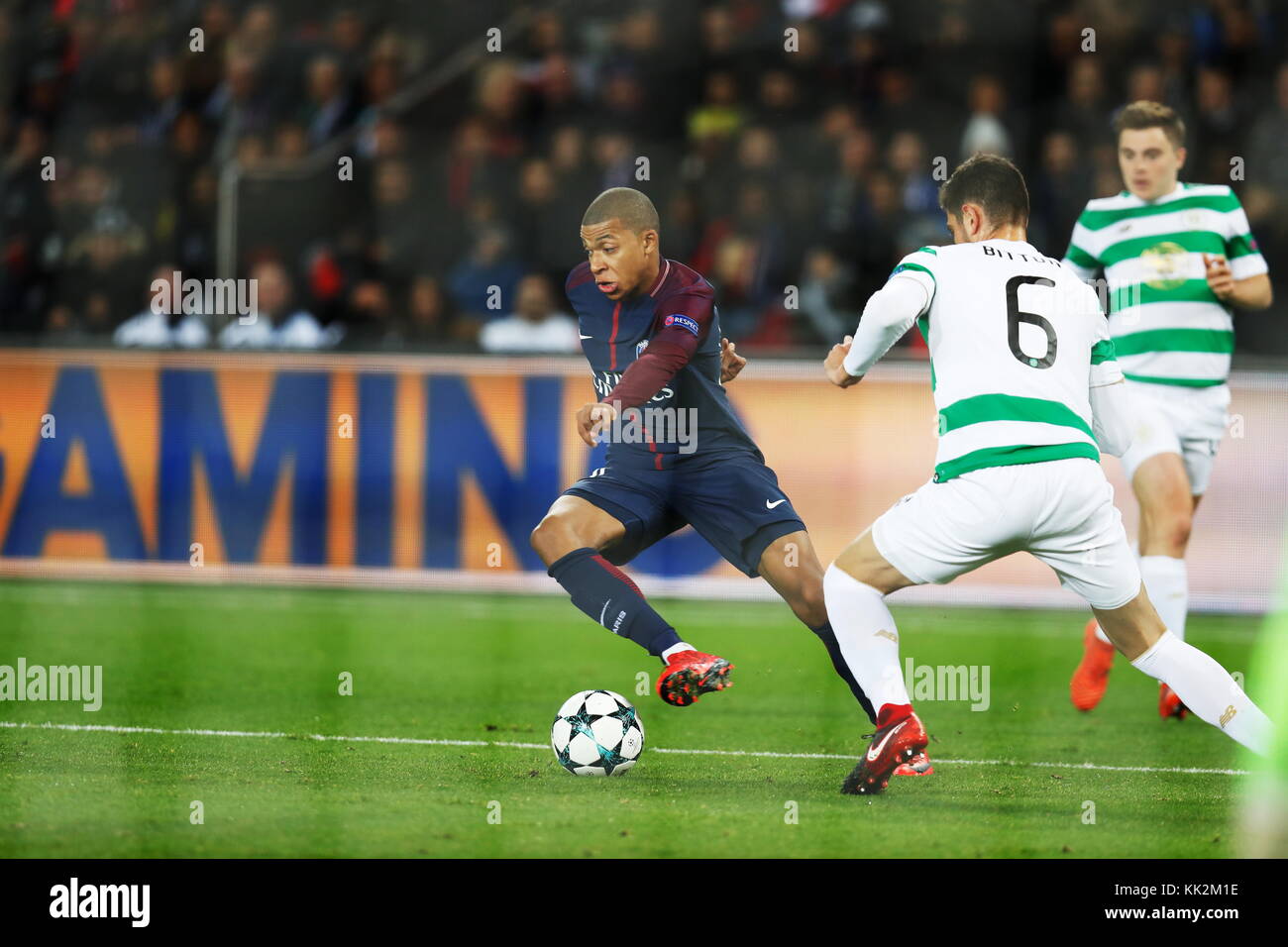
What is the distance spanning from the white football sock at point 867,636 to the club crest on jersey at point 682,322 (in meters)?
1.14

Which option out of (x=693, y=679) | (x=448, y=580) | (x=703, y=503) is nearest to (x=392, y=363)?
Result: (x=448, y=580)

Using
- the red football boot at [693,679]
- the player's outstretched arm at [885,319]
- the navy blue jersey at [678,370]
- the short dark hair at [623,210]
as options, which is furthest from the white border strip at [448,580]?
the player's outstretched arm at [885,319]

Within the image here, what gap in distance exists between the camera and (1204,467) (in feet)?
21.9

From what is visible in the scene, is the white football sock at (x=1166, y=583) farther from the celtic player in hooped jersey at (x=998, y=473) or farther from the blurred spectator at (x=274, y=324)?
the blurred spectator at (x=274, y=324)

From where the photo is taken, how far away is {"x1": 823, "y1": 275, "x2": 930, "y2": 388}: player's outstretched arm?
4559 millimetres

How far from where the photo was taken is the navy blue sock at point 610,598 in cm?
523

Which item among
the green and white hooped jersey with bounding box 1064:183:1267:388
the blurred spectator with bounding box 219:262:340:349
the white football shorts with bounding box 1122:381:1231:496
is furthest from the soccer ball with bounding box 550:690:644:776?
the blurred spectator with bounding box 219:262:340:349

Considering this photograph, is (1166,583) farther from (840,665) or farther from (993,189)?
(993,189)

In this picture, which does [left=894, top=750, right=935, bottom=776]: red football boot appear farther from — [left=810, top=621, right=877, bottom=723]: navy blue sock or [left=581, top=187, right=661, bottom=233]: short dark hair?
[left=581, top=187, right=661, bottom=233]: short dark hair

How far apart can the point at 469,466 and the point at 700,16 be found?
3.59 m

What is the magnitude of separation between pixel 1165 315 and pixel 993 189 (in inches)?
83.1

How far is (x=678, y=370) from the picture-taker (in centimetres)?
561

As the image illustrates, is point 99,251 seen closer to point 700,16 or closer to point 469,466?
point 469,466
